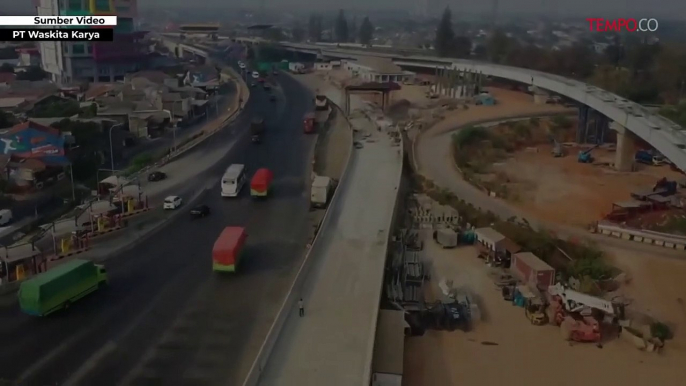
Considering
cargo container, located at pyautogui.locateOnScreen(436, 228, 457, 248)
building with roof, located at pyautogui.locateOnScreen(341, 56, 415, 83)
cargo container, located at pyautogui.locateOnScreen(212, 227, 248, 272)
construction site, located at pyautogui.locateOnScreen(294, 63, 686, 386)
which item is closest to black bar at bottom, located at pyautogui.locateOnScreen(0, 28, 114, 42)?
cargo container, located at pyautogui.locateOnScreen(212, 227, 248, 272)

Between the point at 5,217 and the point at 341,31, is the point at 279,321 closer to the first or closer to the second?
the point at 5,217

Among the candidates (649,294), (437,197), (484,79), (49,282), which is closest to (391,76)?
(484,79)

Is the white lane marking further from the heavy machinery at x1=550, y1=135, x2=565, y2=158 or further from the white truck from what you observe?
the heavy machinery at x1=550, y1=135, x2=565, y2=158

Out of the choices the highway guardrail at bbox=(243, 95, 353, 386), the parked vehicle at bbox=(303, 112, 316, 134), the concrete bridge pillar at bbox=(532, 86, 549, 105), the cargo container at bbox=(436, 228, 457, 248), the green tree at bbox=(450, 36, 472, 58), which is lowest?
the cargo container at bbox=(436, 228, 457, 248)

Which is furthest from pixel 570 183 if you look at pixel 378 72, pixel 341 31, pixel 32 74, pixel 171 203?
pixel 341 31

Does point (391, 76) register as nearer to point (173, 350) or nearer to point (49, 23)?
point (49, 23)
